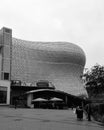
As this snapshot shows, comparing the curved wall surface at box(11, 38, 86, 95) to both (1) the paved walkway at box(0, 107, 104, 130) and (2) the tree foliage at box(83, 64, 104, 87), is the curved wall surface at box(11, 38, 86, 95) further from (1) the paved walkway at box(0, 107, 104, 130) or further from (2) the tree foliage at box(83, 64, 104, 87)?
(1) the paved walkway at box(0, 107, 104, 130)

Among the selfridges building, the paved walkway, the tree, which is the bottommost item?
the paved walkway

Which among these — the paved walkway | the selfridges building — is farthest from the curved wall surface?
the paved walkway

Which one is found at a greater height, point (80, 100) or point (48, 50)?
point (48, 50)

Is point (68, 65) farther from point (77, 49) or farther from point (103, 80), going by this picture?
point (103, 80)

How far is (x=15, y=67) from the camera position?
8456 centimetres

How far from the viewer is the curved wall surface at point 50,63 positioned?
8638 centimetres

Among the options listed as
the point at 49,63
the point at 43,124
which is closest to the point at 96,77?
the point at 43,124

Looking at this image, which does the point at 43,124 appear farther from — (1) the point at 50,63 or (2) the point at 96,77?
(1) the point at 50,63

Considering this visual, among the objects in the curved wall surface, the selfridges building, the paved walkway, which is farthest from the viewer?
the curved wall surface

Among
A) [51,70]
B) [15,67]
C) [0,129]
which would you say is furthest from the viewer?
[51,70]

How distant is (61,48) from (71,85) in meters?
15.0

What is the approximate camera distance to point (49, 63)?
92.5 metres

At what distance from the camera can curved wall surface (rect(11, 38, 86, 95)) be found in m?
86.4

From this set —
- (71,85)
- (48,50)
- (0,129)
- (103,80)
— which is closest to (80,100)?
(71,85)
